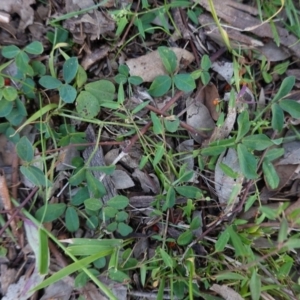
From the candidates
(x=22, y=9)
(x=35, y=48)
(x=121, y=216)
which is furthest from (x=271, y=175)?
(x=22, y=9)

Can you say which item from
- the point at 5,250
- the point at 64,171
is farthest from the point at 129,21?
the point at 5,250

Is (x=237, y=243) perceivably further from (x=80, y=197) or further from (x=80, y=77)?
(x=80, y=77)

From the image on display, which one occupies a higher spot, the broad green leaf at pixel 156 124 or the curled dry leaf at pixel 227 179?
the broad green leaf at pixel 156 124

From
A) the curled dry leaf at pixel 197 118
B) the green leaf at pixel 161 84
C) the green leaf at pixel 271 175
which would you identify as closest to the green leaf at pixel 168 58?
the green leaf at pixel 161 84

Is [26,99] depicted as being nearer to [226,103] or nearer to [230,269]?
[226,103]

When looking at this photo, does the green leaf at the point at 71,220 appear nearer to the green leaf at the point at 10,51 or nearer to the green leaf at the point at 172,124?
the green leaf at the point at 172,124

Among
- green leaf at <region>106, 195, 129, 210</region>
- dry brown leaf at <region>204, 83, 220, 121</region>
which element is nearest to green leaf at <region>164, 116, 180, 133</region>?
dry brown leaf at <region>204, 83, 220, 121</region>
